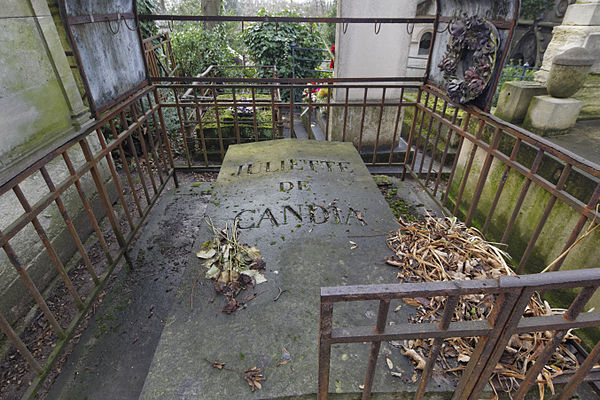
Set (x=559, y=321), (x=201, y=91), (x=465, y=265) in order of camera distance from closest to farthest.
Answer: (x=559, y=321) → (x=465, y=265) → (x=201, y=91)

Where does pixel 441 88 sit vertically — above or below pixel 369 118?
above

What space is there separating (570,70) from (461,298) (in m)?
2.91

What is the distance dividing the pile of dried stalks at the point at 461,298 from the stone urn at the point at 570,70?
189 centimetres

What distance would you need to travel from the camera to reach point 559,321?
130 centimetres

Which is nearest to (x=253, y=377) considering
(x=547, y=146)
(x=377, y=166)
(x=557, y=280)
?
(x=557, y=280)

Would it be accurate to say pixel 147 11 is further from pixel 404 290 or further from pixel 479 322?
pixel 479 322

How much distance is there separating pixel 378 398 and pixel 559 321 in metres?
1.03

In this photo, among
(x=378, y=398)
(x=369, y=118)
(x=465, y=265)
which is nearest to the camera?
(x=378, y=398)

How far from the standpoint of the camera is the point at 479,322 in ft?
4.50

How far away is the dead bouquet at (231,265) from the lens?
7.88 ft

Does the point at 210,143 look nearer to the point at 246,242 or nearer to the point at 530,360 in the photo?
the point at 246,242

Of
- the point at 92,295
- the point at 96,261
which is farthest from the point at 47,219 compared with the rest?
the point at 92,295

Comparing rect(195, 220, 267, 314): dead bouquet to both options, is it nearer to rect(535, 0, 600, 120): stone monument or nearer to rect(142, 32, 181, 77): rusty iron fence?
rect(535, 0, 600, 120): stone monument

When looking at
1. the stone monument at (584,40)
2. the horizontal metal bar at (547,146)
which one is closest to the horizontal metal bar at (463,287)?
the horizontal metal bar at (547,146)
